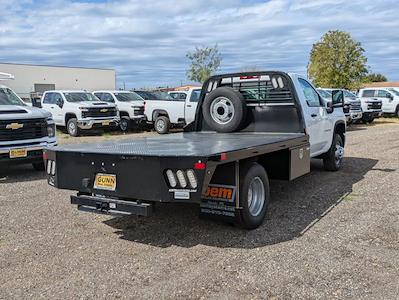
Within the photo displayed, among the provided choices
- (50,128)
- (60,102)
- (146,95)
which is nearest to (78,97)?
(60,102)

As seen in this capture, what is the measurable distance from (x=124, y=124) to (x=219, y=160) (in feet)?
55.0

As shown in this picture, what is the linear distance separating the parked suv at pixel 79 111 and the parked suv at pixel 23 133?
8.69 m

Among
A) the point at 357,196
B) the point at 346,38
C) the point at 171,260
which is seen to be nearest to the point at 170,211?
the point at 171,260

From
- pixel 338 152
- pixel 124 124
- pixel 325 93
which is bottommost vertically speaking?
pixel 124 124

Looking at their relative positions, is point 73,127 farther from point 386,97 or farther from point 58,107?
point 386,97

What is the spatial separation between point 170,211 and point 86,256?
1.87 meters

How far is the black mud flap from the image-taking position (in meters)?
5.25

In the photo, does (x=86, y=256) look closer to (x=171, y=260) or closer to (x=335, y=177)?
(x=171, y=260)

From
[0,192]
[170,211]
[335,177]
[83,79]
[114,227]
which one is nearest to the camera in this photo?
[114,227]

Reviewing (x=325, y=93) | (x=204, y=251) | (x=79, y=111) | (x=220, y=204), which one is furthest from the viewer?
(x=325, y=93)

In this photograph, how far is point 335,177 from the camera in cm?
895

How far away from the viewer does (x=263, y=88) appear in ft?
25.4

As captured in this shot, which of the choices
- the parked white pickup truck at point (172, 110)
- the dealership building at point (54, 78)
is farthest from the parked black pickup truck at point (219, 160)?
the dealership building at point (54, 78)

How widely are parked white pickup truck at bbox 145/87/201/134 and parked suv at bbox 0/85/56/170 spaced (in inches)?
371
